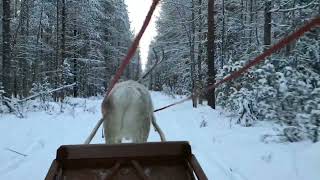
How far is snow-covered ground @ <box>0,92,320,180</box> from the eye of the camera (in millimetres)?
5742

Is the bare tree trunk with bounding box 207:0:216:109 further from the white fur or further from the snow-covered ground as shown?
the white fur

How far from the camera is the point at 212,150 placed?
7.65 meters

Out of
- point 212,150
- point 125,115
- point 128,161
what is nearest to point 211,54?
point 212,150

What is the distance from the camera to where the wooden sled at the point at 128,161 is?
3.79 meters

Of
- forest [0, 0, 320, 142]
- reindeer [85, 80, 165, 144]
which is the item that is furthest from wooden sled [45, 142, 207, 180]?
forest [0, 0, 320, 142]

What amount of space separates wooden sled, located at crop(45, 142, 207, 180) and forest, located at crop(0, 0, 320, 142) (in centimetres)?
125

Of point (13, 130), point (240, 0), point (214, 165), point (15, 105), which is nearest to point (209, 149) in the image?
point (214, 165)

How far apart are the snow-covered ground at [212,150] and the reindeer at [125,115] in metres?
1.57

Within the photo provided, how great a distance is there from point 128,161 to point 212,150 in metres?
4.01

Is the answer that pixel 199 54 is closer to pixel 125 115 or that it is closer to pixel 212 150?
pixel 212 150

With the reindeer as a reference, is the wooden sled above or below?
below

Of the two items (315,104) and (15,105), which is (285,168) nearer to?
(315,104)

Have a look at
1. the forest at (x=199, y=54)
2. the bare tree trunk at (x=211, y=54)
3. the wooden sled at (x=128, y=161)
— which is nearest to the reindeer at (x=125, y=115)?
the forest at (x=199, y=54)

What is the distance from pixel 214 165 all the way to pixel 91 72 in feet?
98.9
